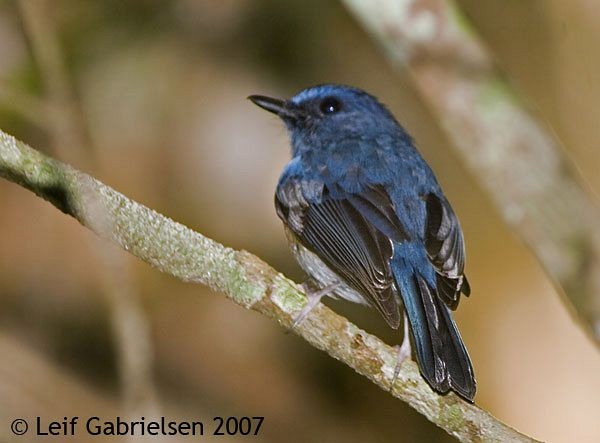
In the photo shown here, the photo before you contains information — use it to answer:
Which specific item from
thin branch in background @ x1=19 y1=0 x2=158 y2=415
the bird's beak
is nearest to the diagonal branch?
thin branch in background @ x1=19 y1=0 x2=158 y2=415

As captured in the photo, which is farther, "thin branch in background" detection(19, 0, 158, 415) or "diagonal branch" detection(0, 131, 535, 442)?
"thin branch in background" detection(19, 0, 158, 415)

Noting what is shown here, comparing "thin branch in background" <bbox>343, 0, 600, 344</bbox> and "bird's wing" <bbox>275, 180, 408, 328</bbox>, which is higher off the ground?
"thin branch in background" <bbox>343, 0, 600, 344</bbox>

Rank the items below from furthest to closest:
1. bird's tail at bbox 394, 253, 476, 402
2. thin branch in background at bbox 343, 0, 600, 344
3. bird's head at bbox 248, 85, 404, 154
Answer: bird's head at bbox 248, 85, 404, 154 < thin branch in background at bbox 343, 0, 600, 344 < bird's tail at bbox 394, 253, 476, 402

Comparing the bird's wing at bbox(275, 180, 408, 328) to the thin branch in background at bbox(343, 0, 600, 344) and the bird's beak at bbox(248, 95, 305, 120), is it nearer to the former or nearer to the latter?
the bird's beak at bbox(248, 95, 305, 120)

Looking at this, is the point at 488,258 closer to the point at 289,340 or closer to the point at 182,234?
the point at 289,340

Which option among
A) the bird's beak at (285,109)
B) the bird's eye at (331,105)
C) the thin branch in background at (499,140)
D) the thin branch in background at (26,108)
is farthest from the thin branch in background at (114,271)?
the thin branch in background at (499,140)

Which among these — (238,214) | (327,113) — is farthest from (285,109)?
(238,214)

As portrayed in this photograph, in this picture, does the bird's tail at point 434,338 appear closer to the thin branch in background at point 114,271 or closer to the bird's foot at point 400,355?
the bird's foot at point 400,355
